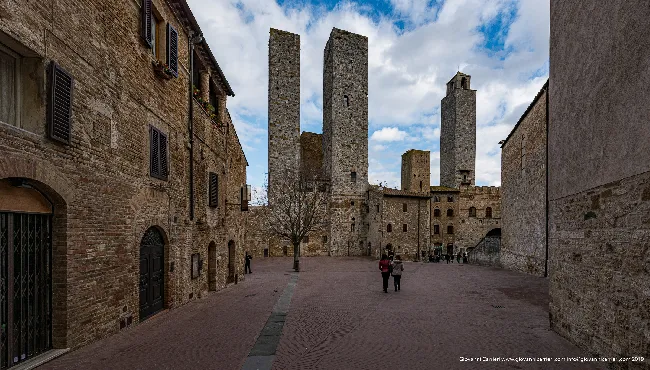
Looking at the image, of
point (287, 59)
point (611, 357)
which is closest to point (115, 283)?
point (611, 357)

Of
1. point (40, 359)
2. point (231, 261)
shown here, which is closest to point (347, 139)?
point (231, 261)

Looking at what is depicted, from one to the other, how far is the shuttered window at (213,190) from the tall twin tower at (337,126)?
69.5ft

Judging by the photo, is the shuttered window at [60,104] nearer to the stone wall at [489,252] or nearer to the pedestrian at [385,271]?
the pedestrian at [385,271]

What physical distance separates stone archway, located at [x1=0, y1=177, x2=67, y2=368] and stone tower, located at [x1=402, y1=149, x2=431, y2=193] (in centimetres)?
3828

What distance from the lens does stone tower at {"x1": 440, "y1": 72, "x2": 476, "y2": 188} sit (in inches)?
1922

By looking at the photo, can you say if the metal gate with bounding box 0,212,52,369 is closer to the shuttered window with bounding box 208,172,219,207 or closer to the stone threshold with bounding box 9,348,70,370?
the stone threshold with bounding box 9,348,70,370

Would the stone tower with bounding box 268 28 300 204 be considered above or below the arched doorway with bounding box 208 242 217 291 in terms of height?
above

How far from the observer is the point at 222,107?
54.2 ft

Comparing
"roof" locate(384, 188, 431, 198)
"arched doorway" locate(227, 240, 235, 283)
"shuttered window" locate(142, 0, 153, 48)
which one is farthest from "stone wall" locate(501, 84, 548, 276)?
"shuttered window" locate(142, 0, 153, 48)

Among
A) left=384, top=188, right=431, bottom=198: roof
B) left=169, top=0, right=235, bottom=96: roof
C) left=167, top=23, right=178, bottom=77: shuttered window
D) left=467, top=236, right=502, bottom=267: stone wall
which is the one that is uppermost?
left=169, top=0, right=235, bottom=96: roof

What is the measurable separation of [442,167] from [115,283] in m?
50.2

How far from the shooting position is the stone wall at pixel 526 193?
1870 cm

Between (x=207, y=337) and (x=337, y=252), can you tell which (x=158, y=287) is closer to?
(x=207, y=337)

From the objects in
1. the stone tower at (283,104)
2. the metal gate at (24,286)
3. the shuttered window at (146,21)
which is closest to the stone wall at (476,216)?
the stone tower at (283,104)
